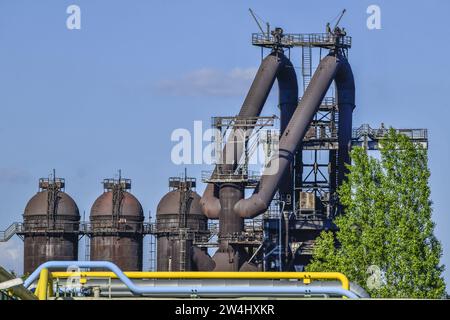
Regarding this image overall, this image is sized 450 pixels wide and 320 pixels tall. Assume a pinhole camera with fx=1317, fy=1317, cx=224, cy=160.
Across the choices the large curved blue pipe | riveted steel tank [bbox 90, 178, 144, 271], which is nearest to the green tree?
the large curved blue pipe

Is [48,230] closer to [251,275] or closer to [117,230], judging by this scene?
[117,230]

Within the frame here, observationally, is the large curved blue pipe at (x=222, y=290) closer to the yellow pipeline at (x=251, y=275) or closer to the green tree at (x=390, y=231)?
the yellow pipeline at (x=251, y=275)

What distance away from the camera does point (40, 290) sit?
13664 mm

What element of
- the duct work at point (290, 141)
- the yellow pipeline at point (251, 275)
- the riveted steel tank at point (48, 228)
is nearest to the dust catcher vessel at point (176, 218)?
the riveted steel tank at point (48, 228)

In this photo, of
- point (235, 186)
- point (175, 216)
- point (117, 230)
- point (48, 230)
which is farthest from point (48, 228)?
point (235, 186)

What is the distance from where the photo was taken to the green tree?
Answer: 52956 millimetres

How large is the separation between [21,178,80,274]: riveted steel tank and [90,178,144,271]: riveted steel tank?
1.75 metres

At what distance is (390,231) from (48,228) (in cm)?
4776

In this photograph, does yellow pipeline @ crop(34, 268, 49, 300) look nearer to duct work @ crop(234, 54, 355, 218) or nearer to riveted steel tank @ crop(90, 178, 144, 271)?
duct work @ crop(234, 54, 355, 218)

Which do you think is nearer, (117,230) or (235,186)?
(235,186)

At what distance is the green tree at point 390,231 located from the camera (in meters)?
53.0

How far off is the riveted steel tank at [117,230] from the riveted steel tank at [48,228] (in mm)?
1746

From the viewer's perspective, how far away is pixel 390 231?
55.6 metres
